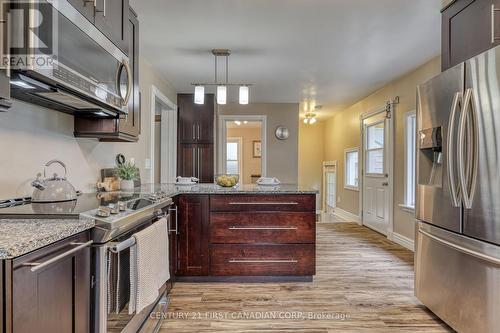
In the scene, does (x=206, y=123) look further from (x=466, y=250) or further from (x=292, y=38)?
(x=466, y=250)

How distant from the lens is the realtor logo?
1.12 metres

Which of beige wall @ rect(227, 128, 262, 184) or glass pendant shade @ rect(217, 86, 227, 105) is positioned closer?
glass pendant shade @ rect(217, 86, 227, 105)

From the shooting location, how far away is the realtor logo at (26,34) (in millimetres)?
1118

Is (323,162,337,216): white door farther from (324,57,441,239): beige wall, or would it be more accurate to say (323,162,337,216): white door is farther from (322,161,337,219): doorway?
(324,57,441,239): beige wall

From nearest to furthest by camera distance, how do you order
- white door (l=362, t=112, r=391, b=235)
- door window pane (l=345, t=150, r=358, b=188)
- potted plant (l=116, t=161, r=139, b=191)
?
potted plant (l=116, t=161, r=139, b=191)
white door (l=362, t=112, r=391, b=235)
door window pane (l=345, t=150, r=358, b=188)

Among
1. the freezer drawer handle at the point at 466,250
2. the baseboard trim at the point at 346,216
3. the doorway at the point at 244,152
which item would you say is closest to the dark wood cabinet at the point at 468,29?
the freezer drawer handle at the point at 466,250

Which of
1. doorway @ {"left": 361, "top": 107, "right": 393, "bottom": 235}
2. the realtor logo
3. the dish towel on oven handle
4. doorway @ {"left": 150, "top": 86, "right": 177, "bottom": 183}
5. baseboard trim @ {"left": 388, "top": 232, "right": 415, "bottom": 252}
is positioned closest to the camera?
the realtor logo

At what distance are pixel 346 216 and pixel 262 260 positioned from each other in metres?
4.65

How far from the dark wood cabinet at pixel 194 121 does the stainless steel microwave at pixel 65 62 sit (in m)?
3.41

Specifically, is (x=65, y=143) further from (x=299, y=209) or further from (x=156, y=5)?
(x=299, y=209)

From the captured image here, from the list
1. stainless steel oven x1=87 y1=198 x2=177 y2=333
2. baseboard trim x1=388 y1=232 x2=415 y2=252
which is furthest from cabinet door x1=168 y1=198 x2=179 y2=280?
baseboard trim x1=388 y1=232 x2=415 y2=252

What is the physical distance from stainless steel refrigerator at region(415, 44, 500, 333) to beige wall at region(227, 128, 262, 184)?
24.6 feet

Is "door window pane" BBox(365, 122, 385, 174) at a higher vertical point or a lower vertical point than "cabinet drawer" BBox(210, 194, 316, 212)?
higher

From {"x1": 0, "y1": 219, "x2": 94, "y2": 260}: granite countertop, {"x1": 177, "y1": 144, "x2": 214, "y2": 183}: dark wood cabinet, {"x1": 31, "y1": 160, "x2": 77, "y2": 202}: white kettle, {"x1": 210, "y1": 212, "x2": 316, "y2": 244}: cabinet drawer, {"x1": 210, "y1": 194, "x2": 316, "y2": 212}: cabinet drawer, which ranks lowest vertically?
{"x1": 210, "y1": 212, "x2": 316, "y2": 244}: cabinet drawer
